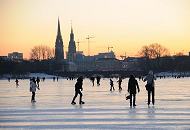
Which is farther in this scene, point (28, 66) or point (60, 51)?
point (60, 51)

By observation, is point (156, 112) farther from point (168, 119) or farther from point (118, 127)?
point (118, 127)

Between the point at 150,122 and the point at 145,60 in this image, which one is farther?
the point at 145,60

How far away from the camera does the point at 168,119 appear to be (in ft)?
47.4

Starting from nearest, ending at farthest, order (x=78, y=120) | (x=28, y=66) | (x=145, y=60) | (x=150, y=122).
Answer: (x=150, y=122), (x=78, y=120), (x=28, y=66), (x=145, y=60)

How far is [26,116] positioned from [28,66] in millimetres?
146556

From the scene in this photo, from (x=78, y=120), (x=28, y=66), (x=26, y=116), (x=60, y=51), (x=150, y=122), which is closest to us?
(x=150, y=122)

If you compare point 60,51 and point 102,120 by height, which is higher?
point 60,51

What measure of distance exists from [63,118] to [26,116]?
5.18 ft

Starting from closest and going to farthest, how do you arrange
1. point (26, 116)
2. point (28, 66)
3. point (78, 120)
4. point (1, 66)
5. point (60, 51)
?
point (78, 120) < point (26, 116) < point (1, 66) < point (28, 66) < point (60, 51)

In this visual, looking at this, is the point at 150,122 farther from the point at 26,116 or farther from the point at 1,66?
the point at 1,66

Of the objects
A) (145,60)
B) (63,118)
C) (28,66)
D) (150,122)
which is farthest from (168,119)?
(145,60)

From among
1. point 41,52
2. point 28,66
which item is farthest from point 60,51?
point 28,66

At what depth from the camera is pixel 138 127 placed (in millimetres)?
12656

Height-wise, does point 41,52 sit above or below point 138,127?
above
